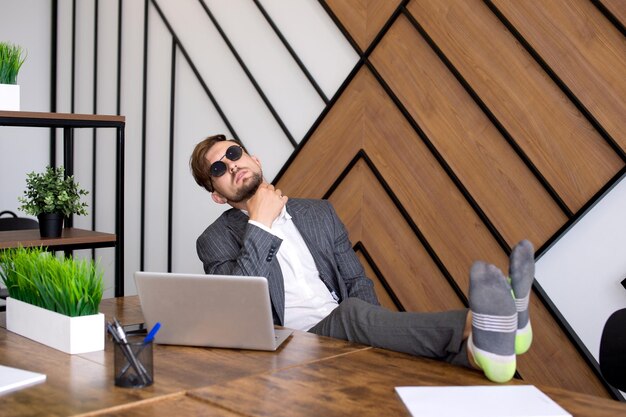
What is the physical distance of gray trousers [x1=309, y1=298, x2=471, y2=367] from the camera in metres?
1.57

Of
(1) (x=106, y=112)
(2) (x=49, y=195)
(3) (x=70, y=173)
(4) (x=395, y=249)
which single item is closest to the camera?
(2) (x=49, y=195)

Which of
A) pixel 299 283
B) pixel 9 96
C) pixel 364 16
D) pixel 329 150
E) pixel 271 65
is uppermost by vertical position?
pixel 364 16

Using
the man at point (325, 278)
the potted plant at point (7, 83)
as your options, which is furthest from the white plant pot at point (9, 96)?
the man at point (325, 278)

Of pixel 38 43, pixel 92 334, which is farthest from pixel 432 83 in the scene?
pixel 38 43

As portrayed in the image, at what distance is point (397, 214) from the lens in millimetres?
3041

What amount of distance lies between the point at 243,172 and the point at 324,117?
879mm

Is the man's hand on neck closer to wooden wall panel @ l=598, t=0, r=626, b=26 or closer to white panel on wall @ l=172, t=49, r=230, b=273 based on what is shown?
wooden wall panel @ l=598, t=0, r=626, b=26

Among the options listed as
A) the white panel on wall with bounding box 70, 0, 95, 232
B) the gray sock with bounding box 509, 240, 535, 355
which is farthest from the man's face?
the white panel on wall with bounding box 70, 0, 95, 232

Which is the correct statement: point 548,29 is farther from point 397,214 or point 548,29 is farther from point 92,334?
point 92,334

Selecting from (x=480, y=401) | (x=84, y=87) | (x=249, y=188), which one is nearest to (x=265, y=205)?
(x=249, y=188)

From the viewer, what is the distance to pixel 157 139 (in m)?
4.07

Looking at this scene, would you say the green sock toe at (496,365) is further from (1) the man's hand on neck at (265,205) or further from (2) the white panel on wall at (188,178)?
(2) the white panel on wall at (188,178)

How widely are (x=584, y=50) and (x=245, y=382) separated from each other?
5.61 feet

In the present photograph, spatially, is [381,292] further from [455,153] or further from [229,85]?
[229,85]
